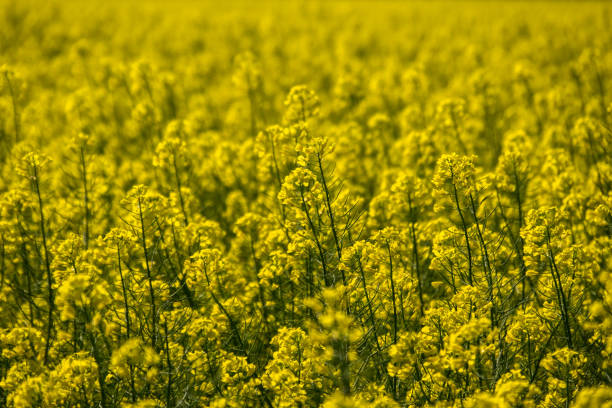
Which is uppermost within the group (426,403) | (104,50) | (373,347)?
(104,50)

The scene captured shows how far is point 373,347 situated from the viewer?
4023 mm

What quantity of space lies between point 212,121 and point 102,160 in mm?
3479

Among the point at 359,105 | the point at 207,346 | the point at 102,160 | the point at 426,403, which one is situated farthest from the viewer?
the point at 359,105

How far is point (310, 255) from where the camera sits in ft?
13.1

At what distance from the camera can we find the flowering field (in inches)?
142

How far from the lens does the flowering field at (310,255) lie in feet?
11.9

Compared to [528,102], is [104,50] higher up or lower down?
higher up

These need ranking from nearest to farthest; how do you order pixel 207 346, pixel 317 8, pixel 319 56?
pixel 207 346 → pixel 319 56 → pixel 317 8

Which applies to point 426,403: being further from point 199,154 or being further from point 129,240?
point 199,154

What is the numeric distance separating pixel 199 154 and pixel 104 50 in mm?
8561

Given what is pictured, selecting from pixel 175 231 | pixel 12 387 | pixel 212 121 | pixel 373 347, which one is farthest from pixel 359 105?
pixel 12 387

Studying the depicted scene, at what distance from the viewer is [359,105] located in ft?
29.7

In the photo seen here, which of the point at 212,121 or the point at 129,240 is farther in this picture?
the point at 212,121

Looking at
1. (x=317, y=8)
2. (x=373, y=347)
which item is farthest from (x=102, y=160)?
(x=317, y=8)
